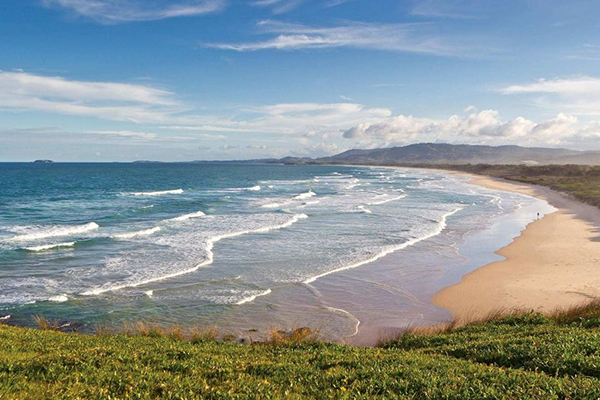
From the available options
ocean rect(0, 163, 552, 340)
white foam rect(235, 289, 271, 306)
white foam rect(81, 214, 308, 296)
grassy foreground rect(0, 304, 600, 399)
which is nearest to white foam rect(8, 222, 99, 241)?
ocean rect(0, 163, 552, 340)

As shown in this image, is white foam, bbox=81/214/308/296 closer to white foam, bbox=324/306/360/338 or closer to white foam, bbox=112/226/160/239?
white foam, bbox=112/226/160/239

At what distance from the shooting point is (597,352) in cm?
784

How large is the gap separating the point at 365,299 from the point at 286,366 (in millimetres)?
9167

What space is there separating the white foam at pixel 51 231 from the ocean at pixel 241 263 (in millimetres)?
76

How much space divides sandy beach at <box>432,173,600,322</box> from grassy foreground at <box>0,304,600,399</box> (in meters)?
5.71

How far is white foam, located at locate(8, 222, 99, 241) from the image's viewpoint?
89.8 feet

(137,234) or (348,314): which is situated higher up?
(137,234)

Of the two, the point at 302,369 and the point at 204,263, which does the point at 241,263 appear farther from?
the point at 302,369

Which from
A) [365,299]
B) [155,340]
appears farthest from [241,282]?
[155,340]

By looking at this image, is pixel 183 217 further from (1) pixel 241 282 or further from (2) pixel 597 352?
(2) pixel 597 352

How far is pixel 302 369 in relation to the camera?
25.3 feet

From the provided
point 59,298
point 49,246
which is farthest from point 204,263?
point 49,246

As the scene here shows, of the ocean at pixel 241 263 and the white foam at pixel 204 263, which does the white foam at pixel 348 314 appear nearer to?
the ocean at pixel 241 263

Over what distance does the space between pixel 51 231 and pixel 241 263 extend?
15712 mm
